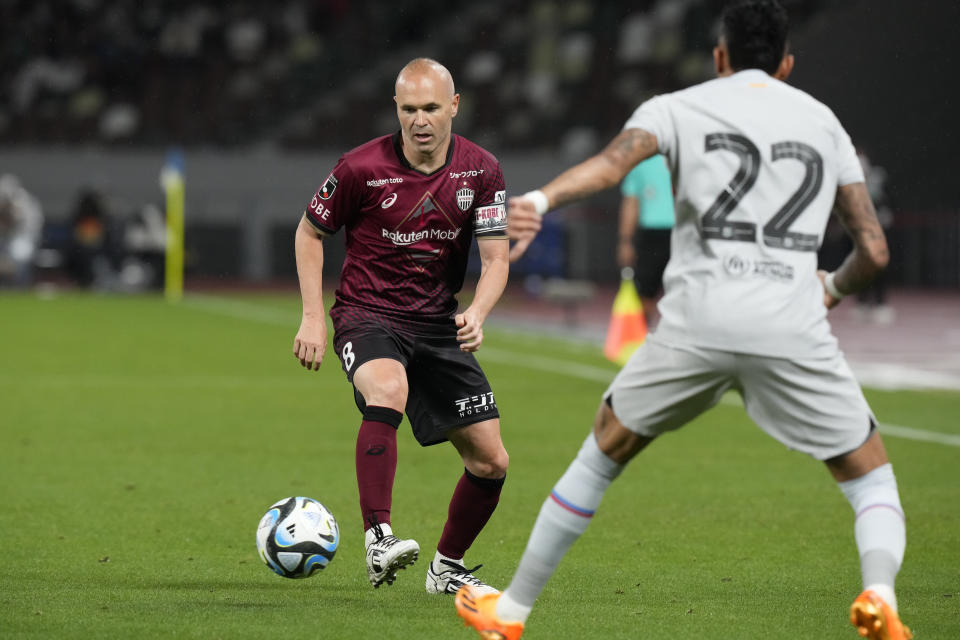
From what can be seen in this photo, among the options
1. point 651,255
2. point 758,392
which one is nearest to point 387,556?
point 758,392

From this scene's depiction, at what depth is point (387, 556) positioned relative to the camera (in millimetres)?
5199

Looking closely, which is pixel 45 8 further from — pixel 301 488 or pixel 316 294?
pixel 316 294

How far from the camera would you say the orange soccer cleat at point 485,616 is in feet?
14.6

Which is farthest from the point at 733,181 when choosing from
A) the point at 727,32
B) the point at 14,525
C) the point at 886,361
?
the point at 886,361

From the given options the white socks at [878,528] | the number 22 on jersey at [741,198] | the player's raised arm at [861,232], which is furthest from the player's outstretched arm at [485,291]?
the white socks at [878,528]

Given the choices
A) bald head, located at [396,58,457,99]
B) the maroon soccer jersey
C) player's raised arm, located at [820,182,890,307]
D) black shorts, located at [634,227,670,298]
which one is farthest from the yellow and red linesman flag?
player's raised arm, located at [820,182,890,307]

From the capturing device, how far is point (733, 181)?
4363 millimetres

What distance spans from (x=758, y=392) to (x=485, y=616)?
102 centimetres

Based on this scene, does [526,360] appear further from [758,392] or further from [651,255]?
[758,392]

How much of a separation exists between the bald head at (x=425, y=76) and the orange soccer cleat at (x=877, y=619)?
240cm

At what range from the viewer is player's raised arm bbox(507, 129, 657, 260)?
4.20 metres

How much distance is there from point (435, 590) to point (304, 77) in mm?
29703

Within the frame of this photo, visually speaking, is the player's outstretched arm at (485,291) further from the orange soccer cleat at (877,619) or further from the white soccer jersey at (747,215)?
the orange soccer cleat at (877,619)

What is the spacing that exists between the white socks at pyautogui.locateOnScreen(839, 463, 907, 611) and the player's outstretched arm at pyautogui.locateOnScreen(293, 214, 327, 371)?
1990mm
